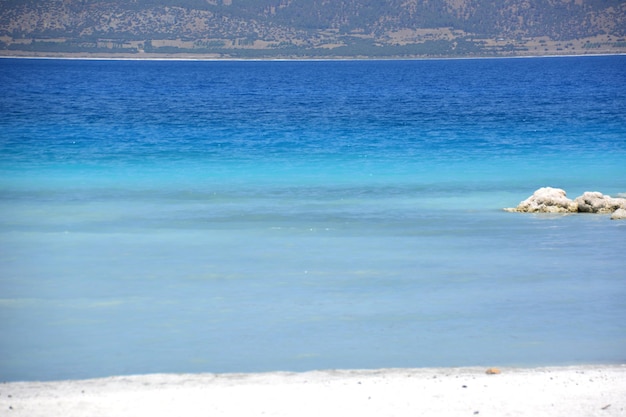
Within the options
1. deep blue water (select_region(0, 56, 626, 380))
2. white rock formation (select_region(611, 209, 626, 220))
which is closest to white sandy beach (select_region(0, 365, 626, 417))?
deep blue water (select_region(0, 56, 626, 380))

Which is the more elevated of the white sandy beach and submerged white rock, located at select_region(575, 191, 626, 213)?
the white sandy beach

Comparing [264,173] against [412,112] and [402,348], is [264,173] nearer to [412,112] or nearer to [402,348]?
[402,348]

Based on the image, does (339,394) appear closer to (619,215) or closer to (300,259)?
(300,259)

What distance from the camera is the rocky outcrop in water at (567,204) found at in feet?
49.9

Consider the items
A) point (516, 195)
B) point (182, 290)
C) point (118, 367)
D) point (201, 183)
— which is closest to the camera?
point (118, 367)

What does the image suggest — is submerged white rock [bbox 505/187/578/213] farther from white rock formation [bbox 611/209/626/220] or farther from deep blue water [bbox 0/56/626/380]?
white rock formation [bbox 611/209/626/220]

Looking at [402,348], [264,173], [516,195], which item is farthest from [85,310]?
[264,173]

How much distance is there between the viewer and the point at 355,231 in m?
13.9

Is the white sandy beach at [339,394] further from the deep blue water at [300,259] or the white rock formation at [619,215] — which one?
the white rock formation at [619,215]

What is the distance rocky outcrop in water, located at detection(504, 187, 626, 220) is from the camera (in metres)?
15.2

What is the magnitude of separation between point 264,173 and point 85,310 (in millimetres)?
13154

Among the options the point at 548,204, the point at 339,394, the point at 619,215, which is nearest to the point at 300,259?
the point at 339,394

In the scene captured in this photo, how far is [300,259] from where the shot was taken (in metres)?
11.8

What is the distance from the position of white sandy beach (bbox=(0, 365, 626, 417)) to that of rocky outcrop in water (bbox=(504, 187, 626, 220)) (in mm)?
8012
